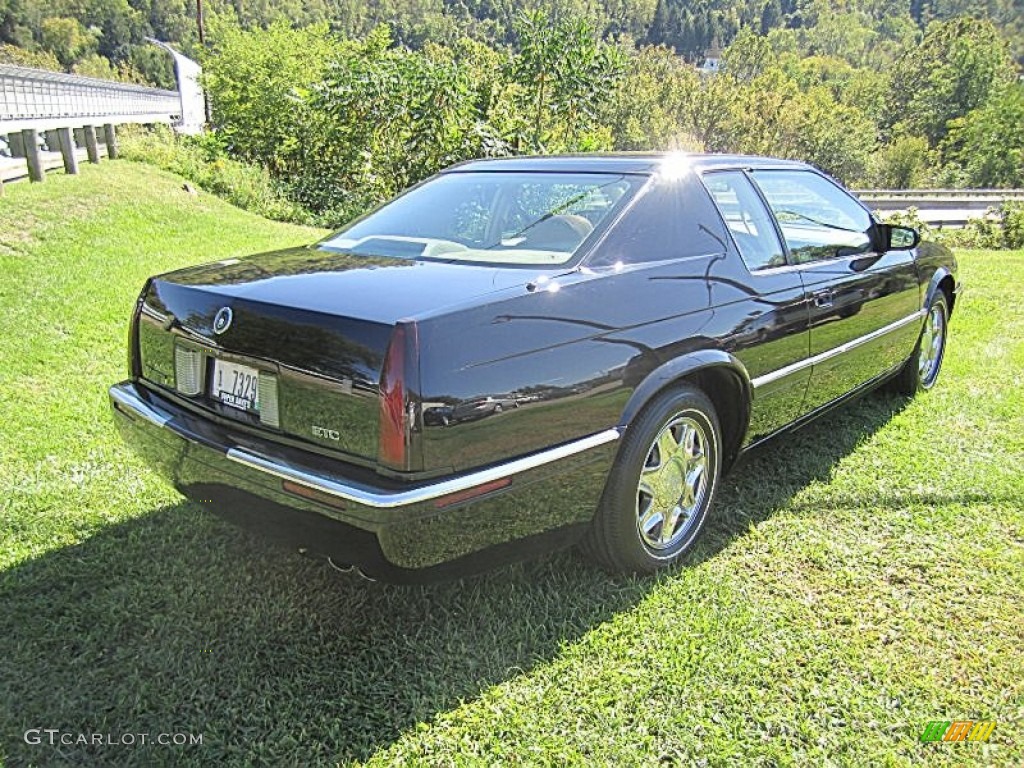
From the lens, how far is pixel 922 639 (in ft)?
8.12

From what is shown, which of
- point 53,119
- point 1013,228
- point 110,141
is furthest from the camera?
point 1013,228

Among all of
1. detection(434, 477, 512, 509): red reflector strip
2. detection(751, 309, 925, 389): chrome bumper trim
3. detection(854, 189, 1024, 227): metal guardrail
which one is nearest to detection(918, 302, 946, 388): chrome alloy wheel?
detection(751, 309, 925, 389): chrome bumper trim

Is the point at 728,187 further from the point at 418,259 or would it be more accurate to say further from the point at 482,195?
the point at 418,259

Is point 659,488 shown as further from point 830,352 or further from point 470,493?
point 830,352

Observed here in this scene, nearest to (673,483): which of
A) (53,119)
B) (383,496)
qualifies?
(383,496)

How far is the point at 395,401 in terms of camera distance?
1974 millimetres

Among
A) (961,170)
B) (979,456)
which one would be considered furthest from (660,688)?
(961,170)

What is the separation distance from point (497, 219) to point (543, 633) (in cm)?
155

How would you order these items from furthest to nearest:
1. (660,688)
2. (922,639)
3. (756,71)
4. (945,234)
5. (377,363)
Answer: (756,71) < (945,234) < (922,639) < (660,688) < (377,363)

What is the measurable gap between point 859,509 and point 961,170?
73.4m

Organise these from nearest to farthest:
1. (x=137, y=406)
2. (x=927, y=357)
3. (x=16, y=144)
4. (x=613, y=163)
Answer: (x=137, y=406) < (x=613, y=163) < (x=927, y=357) < (x=16, y=144)

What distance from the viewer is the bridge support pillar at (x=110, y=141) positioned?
47.2ft

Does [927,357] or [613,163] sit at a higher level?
[613,163]

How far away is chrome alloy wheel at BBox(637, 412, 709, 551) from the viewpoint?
273 centimetres
